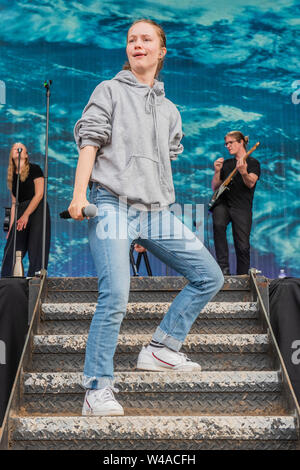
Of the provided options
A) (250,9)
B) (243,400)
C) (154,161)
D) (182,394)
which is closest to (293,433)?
(243,400)

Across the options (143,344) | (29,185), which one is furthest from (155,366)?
(29,185)

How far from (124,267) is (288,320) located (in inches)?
55.0

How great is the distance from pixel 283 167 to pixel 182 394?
22.9 ft

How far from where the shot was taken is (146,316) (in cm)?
311

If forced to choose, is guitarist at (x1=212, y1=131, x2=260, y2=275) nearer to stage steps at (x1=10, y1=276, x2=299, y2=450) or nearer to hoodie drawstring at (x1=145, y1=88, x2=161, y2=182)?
stage steps at (x1=10, y1=276, x2=299, y2=450)

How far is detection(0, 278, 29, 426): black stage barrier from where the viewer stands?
3.12 m

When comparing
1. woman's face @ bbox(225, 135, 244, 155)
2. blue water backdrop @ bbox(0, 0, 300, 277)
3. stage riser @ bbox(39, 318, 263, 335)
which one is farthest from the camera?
blue water backdrop @ bbox(0, 0, 300, 277)

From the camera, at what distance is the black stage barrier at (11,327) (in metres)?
3.12

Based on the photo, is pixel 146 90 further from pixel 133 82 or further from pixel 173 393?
pixel 173 393

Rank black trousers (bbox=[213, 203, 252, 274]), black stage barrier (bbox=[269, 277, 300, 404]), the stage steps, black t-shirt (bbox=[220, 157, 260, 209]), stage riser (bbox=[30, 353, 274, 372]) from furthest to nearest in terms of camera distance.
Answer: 1. black t-shirt (bbox=[220, 157, 260, 209])
2. black trousers (bbox=[213, 203, 252, 274])
3. black stage barrier (bbox=[269, 277, 300, 404])
4. stage riser (bbox=[30, 353, 274, 372])
5. the stage steps

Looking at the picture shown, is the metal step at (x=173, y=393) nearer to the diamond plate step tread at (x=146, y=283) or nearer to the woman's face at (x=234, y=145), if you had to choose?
the diamond plate step tread at (x=146, y=283)

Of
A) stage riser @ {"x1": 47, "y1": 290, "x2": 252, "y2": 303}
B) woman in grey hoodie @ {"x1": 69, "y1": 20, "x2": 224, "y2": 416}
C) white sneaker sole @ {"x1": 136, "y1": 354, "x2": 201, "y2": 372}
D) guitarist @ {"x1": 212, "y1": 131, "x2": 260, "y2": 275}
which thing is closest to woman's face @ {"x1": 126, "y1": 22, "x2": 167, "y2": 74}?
woman in grey hoodie @ {"x1": 69, "y1": 20, "x2": 224, "y2": 416}

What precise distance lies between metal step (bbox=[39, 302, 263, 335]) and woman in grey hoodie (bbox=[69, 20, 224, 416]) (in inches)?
21.1

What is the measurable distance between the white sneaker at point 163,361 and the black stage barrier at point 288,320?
2.67 ft
